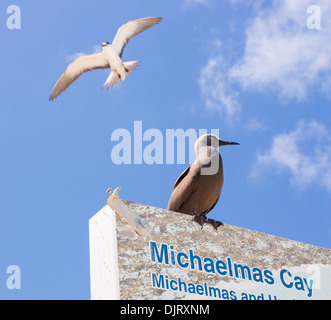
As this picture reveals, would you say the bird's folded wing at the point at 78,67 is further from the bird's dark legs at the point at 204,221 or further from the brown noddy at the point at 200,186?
the bird's dark legs at the point at 204,221

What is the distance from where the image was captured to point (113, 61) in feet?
38.4

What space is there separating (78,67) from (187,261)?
650 centimetres

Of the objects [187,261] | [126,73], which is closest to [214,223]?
[187,261]

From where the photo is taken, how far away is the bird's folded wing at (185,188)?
7.60 meters

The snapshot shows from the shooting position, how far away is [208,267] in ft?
21.4

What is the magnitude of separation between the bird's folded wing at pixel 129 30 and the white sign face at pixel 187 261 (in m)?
5.73

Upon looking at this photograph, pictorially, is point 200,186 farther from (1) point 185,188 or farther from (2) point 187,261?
(2) point 187,261

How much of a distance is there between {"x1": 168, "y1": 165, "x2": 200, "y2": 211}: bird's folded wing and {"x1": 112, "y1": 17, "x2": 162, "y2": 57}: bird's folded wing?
4619 mm

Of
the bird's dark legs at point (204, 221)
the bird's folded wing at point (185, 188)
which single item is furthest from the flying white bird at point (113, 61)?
the bird's dark legs at point (204, 221)

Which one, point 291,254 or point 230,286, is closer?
point 230,286

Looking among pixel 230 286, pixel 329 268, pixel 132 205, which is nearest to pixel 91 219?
pixel 132 205
